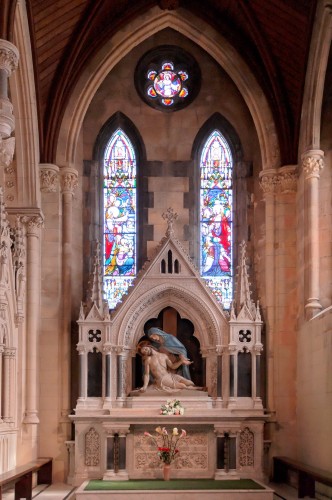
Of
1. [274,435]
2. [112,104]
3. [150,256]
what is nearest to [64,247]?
[150,256]

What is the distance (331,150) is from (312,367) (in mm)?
3893

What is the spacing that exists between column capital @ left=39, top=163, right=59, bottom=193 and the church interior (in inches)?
2.4

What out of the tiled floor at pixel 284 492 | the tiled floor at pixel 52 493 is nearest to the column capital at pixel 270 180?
the tiled floor at pixel 284 492

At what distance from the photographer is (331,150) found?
18297mm

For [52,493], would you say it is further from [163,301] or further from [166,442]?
[163,301]

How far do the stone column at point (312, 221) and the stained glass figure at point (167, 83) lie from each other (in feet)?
12.7

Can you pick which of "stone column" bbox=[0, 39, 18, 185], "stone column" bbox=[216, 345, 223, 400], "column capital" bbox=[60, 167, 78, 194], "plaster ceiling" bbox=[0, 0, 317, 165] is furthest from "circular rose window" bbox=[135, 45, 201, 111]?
"stone column" bbox=[0, 39, 18, 185]

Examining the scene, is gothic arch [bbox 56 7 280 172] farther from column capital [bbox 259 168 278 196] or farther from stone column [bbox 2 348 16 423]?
stone column [bbox 2 348 16 423]

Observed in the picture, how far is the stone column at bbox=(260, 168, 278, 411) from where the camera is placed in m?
18.8

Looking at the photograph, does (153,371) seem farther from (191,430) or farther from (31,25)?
(31,25)

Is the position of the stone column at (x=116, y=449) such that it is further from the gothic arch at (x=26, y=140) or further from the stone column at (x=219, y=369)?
the gothic arch at (x=26, y=140)

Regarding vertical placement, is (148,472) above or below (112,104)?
below

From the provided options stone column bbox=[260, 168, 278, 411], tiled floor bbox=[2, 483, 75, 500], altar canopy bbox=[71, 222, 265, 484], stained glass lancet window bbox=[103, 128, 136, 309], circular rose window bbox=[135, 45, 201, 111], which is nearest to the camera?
tiled floor bbox=[2, 483, 75, 500]

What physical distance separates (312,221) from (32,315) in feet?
16.6
